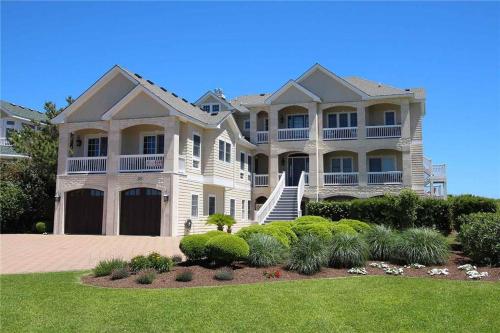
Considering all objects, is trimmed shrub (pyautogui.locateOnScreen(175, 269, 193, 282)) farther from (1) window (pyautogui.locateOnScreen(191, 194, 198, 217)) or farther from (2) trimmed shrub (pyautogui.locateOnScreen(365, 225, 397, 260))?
(1) window (pyautogui.locateOnScreen(191, 194, 198, 217))

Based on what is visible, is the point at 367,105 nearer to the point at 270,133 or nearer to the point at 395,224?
the point at 270,133

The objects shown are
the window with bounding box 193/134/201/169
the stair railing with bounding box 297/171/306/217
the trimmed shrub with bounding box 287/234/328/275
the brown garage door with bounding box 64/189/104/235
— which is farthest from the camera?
the stair railing with bounding box 297/171/306/217

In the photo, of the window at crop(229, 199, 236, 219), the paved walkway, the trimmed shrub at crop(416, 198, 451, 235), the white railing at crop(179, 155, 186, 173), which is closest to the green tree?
the paved walkway

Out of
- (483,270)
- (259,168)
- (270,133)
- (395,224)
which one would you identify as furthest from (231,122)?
(483,270)

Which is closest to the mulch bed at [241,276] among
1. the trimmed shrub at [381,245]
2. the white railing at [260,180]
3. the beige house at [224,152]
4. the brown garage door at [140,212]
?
the trimmed shrub at [381,245]

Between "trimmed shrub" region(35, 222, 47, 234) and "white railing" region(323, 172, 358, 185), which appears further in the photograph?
"white railing" region(323, 172, 358, 185)

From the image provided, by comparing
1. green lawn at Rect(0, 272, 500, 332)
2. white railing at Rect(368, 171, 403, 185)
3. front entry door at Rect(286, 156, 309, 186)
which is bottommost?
green lawn at Rect(0, 272, 500, 332)

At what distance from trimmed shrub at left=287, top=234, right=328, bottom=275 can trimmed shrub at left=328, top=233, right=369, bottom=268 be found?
14.6 inches

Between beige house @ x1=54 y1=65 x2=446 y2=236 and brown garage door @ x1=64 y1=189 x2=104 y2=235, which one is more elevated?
beige house @ x1=54 y1=65 x2=446 y2=236

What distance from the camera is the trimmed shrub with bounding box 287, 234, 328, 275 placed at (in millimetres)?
11898

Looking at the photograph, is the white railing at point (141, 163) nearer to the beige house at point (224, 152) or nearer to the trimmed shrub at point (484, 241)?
the beige house at point (224, 152)

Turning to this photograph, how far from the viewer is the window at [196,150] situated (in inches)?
1111

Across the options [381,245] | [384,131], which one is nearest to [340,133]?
[384,131]

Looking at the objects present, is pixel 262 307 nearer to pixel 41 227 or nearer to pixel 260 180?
pixel 41 227
